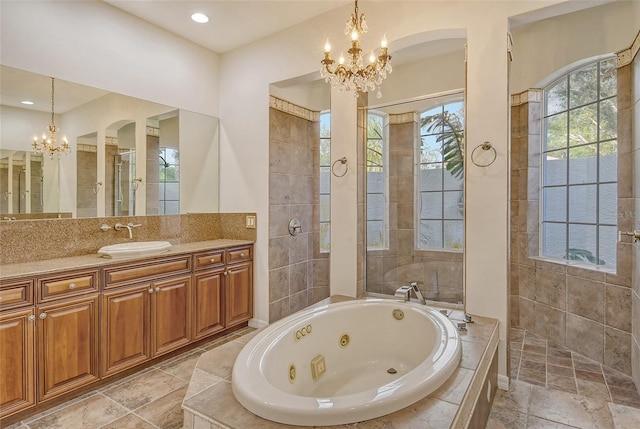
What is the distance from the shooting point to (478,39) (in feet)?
7.32

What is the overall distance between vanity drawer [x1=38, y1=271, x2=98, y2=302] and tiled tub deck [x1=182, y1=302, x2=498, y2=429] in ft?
3.50

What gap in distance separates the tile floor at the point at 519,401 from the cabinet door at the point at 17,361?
0.49ft

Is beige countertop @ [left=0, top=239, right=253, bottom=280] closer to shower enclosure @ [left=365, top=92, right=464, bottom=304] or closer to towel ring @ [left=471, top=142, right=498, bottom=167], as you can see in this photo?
shower enclosure @ [left=365, top=92, right=464, bottom=304]

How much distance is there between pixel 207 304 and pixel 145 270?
67cm

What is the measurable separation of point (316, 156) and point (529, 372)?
2.81 metres

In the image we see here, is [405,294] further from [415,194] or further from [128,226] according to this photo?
[128,226]

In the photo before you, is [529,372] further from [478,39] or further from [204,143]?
[204,143]

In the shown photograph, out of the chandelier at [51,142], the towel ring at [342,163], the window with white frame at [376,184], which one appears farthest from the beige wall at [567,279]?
the chandelier at [51,142]

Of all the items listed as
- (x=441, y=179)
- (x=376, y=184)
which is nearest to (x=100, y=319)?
(x=376, y=184)

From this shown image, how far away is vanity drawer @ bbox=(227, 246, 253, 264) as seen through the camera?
10.2ft

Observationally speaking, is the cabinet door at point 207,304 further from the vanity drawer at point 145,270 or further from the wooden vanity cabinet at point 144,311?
the vanity drawer at point 145,270

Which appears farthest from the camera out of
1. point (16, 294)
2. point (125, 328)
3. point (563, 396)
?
point (125, 328)

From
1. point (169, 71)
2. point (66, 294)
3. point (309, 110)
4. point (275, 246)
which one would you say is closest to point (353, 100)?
point (309, 110)

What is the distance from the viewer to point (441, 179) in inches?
116
